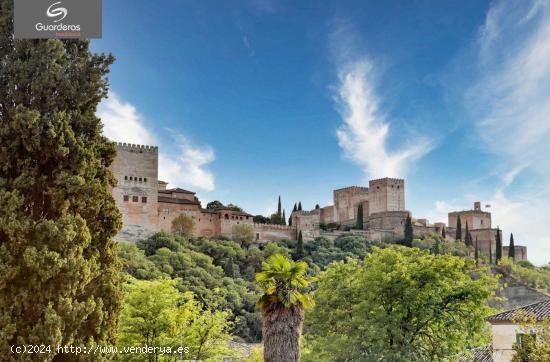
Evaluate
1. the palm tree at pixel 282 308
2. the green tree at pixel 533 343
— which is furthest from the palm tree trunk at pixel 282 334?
the green tree at pixel 533 343

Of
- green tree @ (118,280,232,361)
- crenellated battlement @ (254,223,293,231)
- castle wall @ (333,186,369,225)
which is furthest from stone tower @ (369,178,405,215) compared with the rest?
green tree @ (118,280,232,361)

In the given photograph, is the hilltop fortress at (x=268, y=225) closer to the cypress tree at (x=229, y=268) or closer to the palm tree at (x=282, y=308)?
the cypress tree at (x=229, y=268)

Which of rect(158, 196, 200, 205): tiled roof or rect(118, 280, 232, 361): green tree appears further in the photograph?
rect(158, 196, 200, 205): tiled roof

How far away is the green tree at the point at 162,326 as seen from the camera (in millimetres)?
17203

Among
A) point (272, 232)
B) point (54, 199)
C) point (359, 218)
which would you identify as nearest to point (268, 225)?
point (272, 232)

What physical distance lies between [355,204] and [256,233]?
87.8 ft

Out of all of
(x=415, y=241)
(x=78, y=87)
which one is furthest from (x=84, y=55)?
(x=415, y=241)

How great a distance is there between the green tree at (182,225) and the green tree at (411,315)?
44.9 meters

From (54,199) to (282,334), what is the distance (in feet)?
17.4

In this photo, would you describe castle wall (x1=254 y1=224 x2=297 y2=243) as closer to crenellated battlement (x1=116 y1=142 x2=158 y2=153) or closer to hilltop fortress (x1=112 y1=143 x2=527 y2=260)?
hilltop fortress (x1=112 y1=143 x2=527 y2=260)

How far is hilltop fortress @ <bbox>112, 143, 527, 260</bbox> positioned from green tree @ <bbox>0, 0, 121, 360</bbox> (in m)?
29.6

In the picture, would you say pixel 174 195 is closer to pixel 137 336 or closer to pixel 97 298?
pixel 137 336

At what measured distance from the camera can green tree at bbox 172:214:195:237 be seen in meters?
65.2

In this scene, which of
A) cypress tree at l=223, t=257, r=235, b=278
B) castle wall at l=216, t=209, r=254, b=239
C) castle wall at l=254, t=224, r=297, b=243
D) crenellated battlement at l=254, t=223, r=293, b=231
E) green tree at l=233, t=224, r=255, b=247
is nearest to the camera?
cypress tree at l=223, t=257, r=235, b=278
